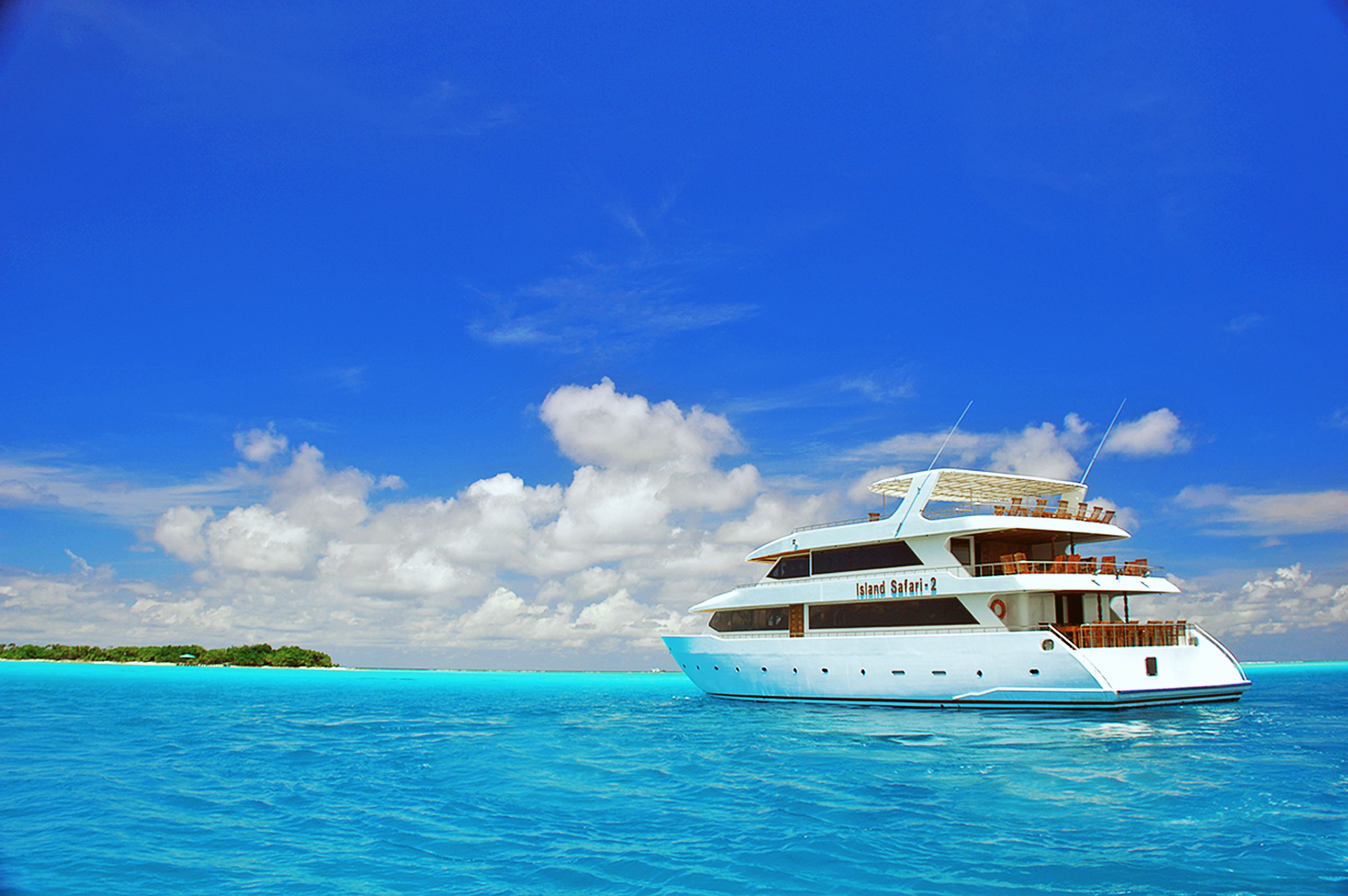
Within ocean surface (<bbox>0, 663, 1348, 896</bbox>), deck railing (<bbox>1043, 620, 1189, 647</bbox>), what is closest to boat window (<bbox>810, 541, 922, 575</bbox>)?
deck railing (<bbox>1043, 620, 1189, 647</bbox>)

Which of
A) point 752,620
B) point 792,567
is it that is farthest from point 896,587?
point 752,620

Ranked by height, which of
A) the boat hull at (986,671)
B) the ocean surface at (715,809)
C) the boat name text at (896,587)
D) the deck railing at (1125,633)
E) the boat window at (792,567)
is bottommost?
the ocean surface at (715,809)

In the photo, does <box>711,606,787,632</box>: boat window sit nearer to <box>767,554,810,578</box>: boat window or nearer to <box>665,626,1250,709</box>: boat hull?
<box>665,626,1250,709</box>: boat hull

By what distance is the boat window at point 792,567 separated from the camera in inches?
1059

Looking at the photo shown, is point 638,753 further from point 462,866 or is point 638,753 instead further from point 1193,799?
point 1193,799

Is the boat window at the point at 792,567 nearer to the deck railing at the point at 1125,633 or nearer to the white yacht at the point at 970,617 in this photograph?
the white yacht at the point at 970,617

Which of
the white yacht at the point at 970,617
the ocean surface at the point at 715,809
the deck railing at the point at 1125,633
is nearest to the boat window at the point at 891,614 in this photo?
the white yacht at the point at 970,617

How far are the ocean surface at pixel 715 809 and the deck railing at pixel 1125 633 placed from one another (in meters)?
1.95

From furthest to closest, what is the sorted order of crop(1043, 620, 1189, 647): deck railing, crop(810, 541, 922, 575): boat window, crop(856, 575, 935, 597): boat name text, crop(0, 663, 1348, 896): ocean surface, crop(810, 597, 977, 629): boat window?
crop(810, 541, 922, 575): boat window → crop(856, 575, 935, 597): boat name text → crop(810, 597, 977, 629): boat window → crop(1043, 620, 1189, 647): deck railing → crop(0, 663, 1348, 896): ocean surface

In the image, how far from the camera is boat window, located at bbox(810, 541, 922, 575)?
78.8 ft

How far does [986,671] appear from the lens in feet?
69.1

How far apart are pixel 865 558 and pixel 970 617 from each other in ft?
12.7

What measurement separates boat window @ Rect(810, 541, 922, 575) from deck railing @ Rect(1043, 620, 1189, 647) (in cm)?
437

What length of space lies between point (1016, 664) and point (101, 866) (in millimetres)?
19563
